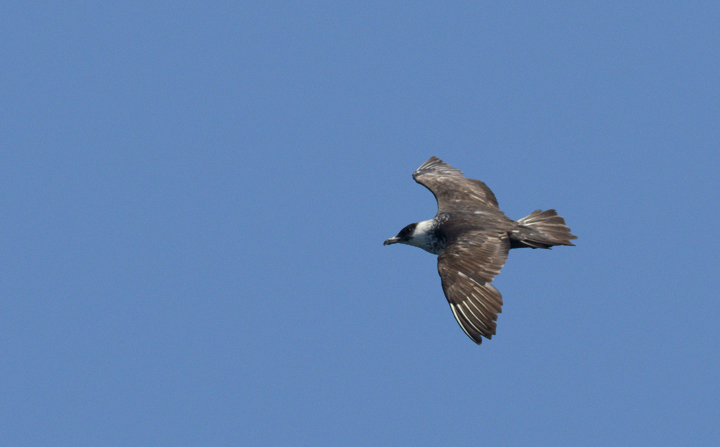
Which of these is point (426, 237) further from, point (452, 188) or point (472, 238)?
point (452, 188)

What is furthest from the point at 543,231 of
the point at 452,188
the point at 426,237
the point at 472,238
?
the point at 452,188

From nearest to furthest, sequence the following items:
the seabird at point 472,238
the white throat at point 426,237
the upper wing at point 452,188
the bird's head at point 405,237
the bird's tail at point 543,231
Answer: the seabird at point 472,238 → the bird's tail at point 543,231 → the white throat at point 426,237 → the bird's head at point 405,237 → the upper wing at point 452,188

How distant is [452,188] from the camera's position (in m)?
17.3

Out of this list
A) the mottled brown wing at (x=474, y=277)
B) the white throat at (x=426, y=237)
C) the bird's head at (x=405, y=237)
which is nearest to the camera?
the mottled brown wing at (x=474, y=277)

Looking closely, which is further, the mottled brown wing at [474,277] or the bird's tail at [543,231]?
the bird's tail at [543,231]

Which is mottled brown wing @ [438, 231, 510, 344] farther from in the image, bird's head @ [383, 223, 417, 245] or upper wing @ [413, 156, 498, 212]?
upper wing @ [413, 156, 498, 212]

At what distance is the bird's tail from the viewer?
567 inches

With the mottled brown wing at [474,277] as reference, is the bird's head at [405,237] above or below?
above

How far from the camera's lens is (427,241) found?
15656mm

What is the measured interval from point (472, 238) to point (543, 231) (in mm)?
1891

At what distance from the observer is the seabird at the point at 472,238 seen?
Result: 12289mm

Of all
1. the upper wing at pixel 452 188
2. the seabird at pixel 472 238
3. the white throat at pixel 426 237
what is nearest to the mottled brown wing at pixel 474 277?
the seabird at pixel 472 238

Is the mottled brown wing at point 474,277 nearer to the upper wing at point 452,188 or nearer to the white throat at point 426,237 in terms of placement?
the white throat at point 426,237

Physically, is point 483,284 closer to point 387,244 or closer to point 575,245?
point 575,245
